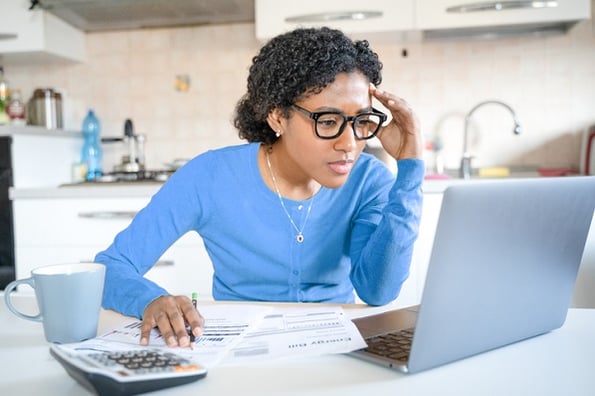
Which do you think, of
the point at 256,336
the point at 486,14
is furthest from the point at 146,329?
the point at 486,14

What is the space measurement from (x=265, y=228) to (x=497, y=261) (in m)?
0.65

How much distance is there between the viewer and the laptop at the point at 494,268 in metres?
0.62

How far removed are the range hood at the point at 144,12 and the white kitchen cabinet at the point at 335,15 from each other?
0.21m

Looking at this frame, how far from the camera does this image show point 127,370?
24.0 inches

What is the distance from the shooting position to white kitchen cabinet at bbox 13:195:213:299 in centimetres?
238

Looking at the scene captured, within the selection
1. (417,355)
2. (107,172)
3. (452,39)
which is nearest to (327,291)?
(417,355)

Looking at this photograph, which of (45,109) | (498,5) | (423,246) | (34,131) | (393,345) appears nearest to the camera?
(393,345)

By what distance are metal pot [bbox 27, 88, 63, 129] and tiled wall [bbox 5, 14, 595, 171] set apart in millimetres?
144

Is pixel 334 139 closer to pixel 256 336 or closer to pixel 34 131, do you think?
pixel 256 336

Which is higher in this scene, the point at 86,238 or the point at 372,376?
the point at 372,376

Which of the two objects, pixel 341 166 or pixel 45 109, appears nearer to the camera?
pixel 341 166

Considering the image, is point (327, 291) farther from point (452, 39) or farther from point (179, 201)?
point (452, 39)

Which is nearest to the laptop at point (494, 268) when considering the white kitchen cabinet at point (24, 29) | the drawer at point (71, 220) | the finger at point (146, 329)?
the finger at point (146, 329)

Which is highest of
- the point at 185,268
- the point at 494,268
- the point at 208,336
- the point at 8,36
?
the point at 8,36
